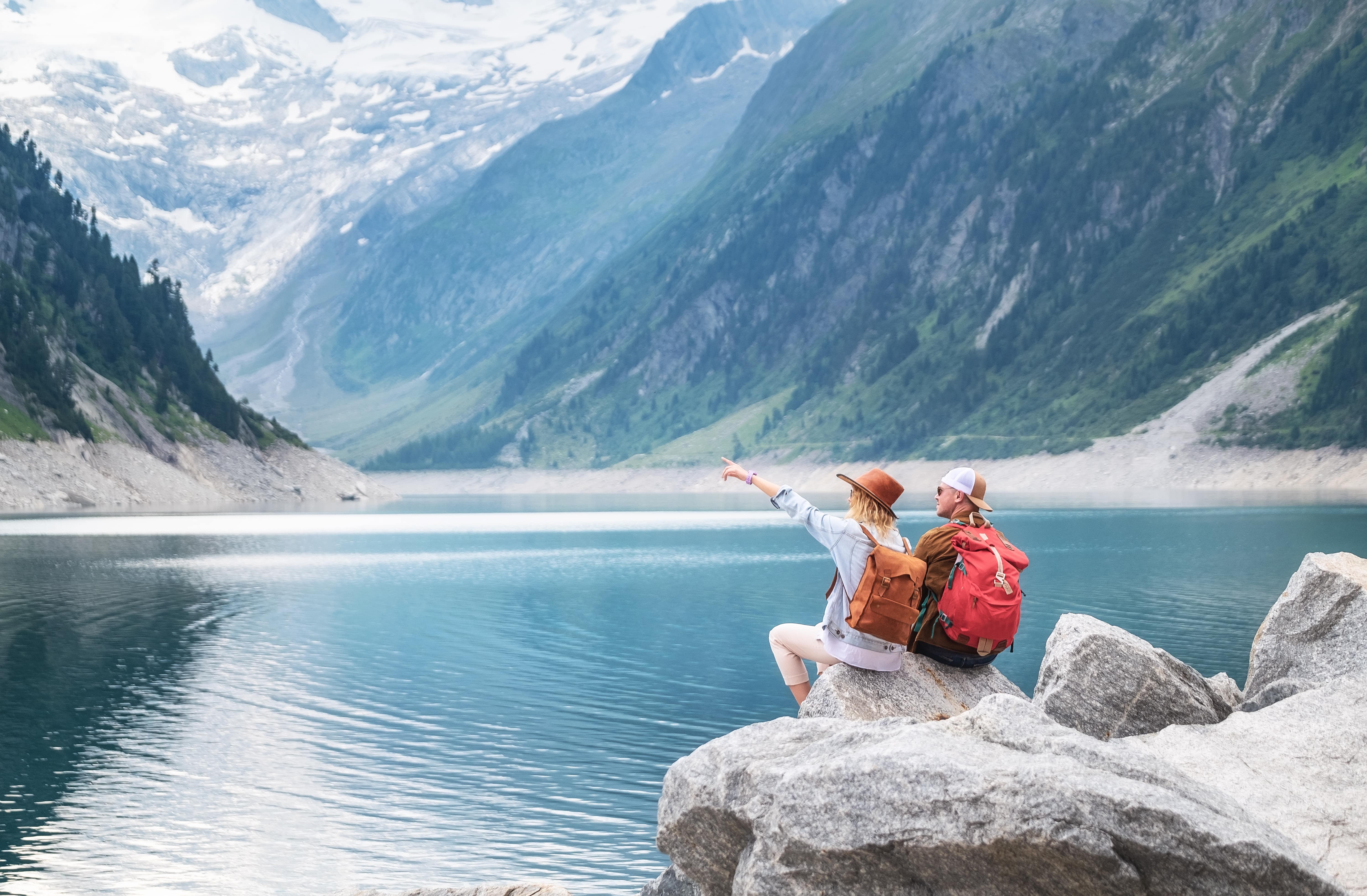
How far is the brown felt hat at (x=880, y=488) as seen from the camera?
50.1ft

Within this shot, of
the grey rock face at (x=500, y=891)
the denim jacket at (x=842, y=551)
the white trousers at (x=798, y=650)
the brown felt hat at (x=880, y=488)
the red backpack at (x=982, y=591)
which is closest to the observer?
the grey rock face at (x=500, y=891)

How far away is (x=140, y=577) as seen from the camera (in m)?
63.5

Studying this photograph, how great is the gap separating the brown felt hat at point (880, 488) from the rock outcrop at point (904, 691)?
6.95 feet

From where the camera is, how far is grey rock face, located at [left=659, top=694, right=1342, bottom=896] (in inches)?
396

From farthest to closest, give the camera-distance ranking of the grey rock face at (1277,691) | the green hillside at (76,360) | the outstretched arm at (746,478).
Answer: the green hillside at (76,360)
the grey rock face at (1277,691)
the outstretched arm at (746,478)

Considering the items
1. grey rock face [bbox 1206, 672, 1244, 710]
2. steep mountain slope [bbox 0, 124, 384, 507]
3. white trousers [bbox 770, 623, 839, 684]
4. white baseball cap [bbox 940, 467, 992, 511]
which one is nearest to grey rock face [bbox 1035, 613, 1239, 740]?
grey rock face [bbox 1206, 672, 1244, 710]

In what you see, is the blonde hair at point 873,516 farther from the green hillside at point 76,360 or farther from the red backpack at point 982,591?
the green hillside at point 76,360

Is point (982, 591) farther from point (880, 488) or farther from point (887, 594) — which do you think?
point (880, 488)

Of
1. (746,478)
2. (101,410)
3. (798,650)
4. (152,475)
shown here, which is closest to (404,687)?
(798,650)

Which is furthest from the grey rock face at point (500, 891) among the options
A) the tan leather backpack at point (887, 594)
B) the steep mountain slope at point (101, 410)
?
the steep mountain slope at point (101, 410)

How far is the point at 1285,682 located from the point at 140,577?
56346 millimetres

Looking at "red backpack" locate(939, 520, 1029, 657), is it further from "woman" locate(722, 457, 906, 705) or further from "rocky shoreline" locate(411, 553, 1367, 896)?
"rocky shoreline" locate(411, 553, 1367, 896)

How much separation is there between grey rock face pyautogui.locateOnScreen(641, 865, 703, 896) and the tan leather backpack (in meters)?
3.47

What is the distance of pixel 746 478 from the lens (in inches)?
608
